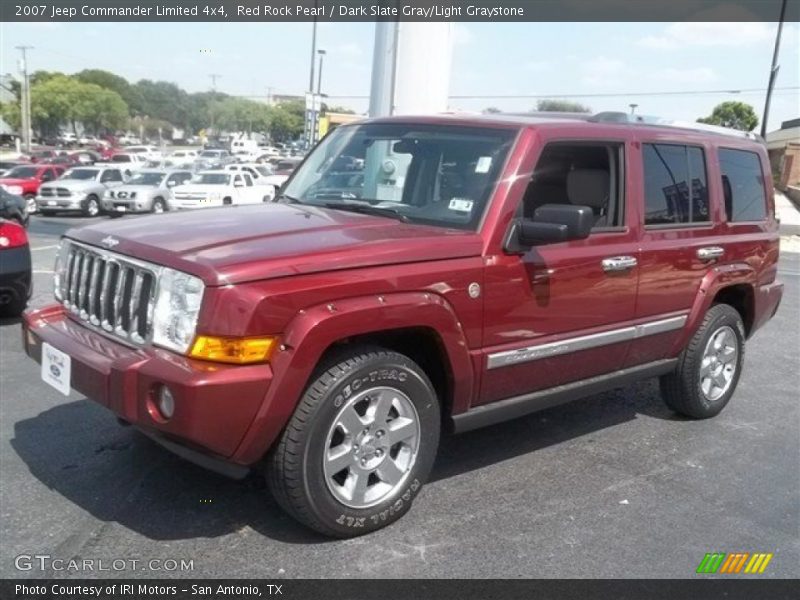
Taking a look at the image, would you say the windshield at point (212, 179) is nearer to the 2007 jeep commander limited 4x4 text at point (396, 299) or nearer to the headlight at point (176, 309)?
the 2007 jeep commander limited 4x4 text at point (396, 299)

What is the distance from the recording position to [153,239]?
349cm

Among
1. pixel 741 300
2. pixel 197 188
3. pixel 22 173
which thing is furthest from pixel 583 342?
pixel 22 173

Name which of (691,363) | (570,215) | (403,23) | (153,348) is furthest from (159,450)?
(403,23)

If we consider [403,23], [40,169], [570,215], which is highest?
[403,23]

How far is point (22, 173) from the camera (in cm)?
2880

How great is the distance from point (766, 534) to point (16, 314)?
6.28 m

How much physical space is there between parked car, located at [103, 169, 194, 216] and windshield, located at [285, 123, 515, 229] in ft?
71.0

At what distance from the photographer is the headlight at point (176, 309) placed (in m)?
3.09

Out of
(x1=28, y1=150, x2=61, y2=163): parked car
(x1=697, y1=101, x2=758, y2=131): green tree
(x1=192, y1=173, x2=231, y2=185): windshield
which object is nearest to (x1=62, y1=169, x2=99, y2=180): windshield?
(x1=192, y1=173, x2=231, y2=185): windshield

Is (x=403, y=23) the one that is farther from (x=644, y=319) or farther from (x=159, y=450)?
(x=159, y=450)

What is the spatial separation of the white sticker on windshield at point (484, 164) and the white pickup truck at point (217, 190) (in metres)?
19.0

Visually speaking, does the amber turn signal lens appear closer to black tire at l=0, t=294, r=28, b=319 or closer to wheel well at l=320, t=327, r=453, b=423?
wheel well at l=320, t=327, r=453, b=423

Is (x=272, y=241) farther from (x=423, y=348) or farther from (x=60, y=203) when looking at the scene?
(x=60, y=203)

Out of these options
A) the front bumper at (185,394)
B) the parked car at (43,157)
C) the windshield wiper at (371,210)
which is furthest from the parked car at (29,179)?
the front bumper at (185,394)
